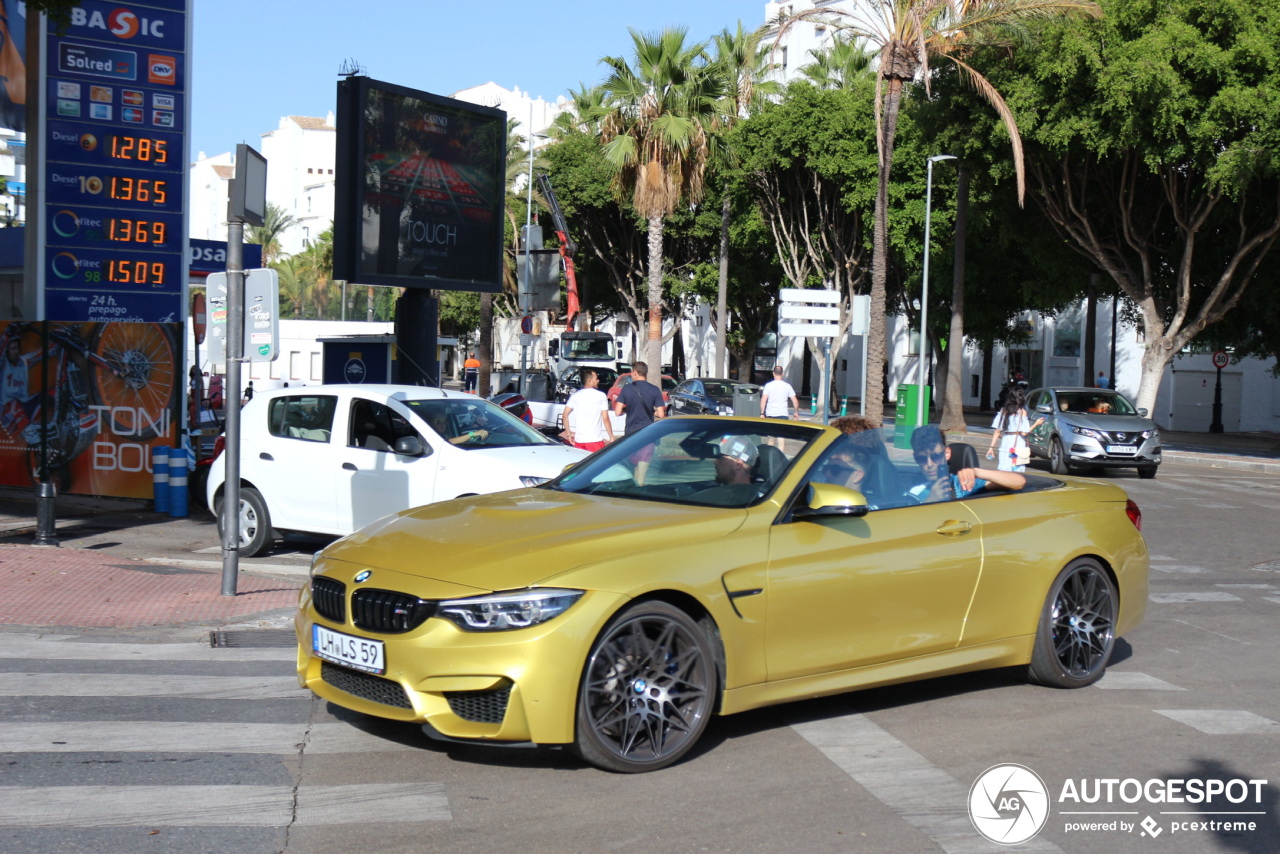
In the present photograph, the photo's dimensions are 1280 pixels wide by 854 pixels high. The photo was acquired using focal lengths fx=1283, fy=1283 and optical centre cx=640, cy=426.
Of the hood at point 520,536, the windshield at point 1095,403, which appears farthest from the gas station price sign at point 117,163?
the windshield at point 1095,403

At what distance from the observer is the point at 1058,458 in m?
23.5

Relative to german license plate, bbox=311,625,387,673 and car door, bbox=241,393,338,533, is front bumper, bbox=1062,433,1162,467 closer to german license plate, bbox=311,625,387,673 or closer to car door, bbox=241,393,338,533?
car door, bbox=241,393,338,533

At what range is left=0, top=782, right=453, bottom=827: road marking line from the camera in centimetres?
454

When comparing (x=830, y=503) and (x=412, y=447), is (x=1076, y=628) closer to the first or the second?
(x=830, y=503)

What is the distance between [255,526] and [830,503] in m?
7.45

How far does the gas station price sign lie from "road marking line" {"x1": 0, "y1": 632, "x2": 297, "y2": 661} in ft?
37.2

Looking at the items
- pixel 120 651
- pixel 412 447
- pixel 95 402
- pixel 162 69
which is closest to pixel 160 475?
pixel 95 402

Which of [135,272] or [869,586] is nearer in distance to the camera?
[869,586]

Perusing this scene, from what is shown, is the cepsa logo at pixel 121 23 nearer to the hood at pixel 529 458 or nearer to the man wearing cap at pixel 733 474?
the hood at pixel 529 458

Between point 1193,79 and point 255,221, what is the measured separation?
23631 mm

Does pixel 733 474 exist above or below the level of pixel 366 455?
above

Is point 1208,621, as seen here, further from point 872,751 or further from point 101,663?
point 101,663

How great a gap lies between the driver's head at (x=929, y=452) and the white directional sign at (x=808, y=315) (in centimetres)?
1456

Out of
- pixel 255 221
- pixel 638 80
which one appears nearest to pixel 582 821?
pixel 255 221
